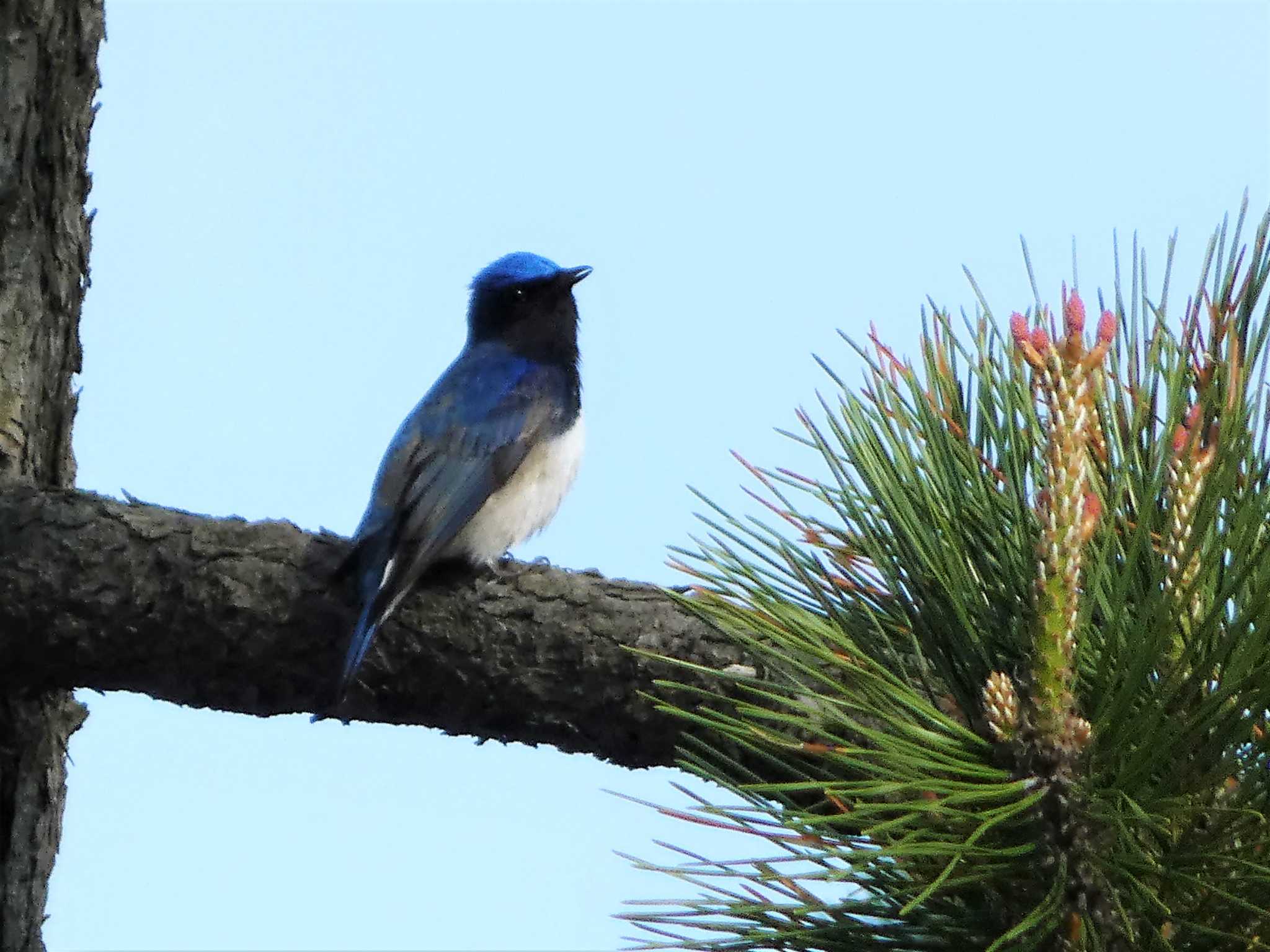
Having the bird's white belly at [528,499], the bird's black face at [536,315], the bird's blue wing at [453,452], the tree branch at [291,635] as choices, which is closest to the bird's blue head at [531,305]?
the bird's black face at [536,315]

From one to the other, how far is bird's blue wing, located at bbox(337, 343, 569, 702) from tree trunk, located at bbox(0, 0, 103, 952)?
82 cm

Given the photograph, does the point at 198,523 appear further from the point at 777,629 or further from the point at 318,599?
the point at 777,629

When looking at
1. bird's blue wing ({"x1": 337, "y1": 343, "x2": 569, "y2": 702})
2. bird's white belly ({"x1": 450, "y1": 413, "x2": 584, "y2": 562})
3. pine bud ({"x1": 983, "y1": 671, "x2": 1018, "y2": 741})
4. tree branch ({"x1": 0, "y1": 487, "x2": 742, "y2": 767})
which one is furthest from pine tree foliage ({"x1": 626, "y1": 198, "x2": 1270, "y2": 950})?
bird's white belly ({"x1": 450, "y1": 413, "x2": 584, "y2": 562})

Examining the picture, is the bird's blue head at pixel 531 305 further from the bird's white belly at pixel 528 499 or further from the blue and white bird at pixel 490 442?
the bird's white belly at pixel 528 499

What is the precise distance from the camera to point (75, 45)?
3.96 meters

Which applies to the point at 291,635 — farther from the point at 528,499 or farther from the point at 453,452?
the point at 528,499

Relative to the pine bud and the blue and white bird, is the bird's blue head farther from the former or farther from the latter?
the pine bud

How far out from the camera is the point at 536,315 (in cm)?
587

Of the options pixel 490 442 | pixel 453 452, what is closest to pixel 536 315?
pixel 490 442

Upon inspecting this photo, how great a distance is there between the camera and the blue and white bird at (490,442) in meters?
4.18

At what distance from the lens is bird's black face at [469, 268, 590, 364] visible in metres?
5.74

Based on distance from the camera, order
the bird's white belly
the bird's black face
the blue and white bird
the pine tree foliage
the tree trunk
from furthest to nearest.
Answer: the bird's black face
the bird's white belly
the blue and white bird
the tree trunk
the pine tree foliage

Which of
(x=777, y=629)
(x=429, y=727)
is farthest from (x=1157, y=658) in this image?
(x=429, y=727)

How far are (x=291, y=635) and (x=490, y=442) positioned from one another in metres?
1.70
